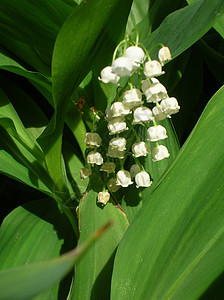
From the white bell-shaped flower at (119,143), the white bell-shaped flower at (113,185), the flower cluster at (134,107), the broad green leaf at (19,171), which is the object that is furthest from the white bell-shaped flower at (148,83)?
the broad green leaf at (19,171)

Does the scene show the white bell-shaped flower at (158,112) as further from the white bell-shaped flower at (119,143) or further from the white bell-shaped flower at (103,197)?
the white bell-shaped flower at (103,197)

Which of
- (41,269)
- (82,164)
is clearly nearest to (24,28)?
(82,164)

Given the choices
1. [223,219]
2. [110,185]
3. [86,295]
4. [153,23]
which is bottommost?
[86,295]

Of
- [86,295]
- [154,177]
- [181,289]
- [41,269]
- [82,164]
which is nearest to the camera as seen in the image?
[41,269]

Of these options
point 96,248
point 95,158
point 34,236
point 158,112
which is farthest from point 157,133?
point 34,236

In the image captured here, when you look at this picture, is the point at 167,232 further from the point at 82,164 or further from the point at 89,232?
the point at 82,164

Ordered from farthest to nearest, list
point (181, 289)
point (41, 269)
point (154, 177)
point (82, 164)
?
point (82, 164) → point (154, 177) → point (181, 289) → point (41, 269)

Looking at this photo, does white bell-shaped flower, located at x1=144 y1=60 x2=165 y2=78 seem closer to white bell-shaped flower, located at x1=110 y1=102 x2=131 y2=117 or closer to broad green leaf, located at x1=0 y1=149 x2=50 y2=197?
white bell-shaped flower, located at x1=110 y1=102 x2=131 y2=117
